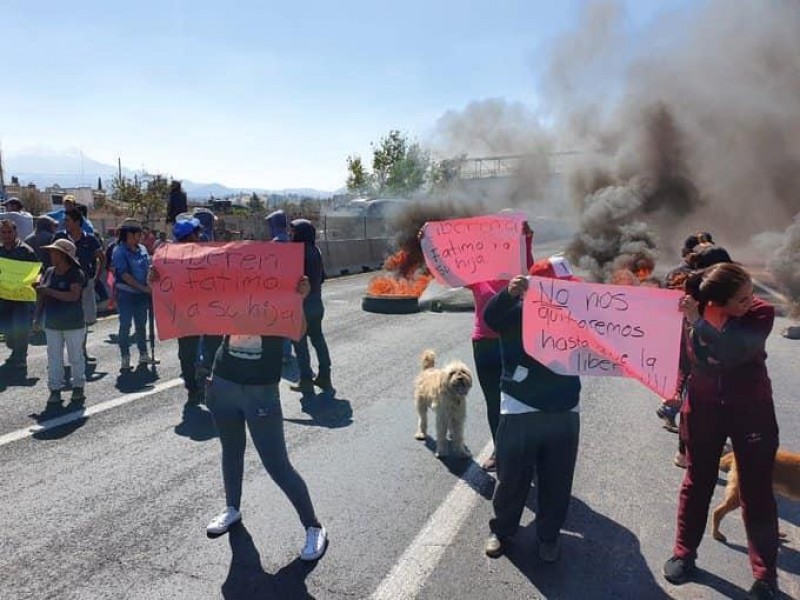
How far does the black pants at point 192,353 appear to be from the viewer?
6.10 meters

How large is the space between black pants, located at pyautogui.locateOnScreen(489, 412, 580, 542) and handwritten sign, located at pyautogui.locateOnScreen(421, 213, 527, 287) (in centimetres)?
123

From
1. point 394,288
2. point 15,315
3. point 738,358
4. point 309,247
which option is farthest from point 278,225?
point 394,288

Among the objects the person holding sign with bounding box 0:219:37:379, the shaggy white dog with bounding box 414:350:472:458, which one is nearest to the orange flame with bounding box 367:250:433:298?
the person holding sign with bounding box 0:219:37:379

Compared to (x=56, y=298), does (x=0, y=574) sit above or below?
below

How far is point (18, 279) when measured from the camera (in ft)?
24.2

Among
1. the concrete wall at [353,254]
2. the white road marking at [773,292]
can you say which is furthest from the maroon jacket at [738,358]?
the concrete wall at [353,254]

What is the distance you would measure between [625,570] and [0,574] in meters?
3.49

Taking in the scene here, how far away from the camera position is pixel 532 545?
368 centimetres

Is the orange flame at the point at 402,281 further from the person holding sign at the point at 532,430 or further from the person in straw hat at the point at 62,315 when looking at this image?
the person holding sign at the point at 532,430

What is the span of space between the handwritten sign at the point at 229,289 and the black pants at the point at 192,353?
2.37 m

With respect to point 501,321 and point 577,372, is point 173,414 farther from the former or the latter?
point 577,372

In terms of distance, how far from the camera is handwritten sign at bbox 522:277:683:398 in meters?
3.12

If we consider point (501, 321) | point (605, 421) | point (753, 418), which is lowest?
point (605, 421)

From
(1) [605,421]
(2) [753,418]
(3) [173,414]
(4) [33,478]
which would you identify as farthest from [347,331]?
(2) [753,418]
